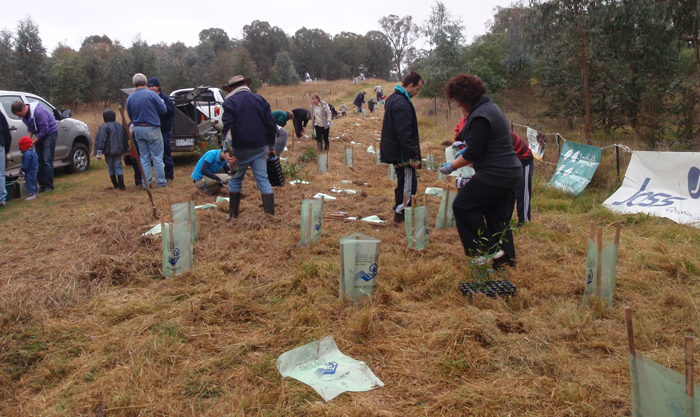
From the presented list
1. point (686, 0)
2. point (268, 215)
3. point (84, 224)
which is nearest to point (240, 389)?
point (268, 215)

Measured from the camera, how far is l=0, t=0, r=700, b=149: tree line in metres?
13.5

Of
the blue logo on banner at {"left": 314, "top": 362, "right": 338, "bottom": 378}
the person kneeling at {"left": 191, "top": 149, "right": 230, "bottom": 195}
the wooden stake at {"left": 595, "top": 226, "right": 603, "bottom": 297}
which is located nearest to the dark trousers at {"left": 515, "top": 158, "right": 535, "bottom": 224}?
the wooden stake at {"left": 595, "top": 226, "right": 603, "bottom": 297}

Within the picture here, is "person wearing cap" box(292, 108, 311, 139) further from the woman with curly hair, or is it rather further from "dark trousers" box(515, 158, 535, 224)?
the woman with curly hair

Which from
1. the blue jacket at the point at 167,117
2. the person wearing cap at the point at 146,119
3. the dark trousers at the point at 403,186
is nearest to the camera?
the dark trousers at the point at 403,186

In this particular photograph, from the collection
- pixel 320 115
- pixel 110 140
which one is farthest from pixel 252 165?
pixel 320 115

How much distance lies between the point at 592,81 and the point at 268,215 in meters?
16.7

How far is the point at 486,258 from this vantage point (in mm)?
3625

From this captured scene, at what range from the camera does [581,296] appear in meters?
3.31

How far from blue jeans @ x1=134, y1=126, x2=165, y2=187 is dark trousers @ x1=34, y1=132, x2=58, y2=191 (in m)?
1.70

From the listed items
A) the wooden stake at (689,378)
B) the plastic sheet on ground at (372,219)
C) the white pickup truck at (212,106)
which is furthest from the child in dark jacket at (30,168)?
the wooden stake at (689,378)

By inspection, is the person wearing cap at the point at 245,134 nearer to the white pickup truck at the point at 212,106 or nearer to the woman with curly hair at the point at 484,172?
the woman with curly hair at the point at 484,172

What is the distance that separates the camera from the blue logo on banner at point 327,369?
2.48m

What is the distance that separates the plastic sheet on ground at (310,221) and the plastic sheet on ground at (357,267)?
1.12 meters

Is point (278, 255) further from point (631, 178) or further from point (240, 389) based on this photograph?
point (631, 178)
